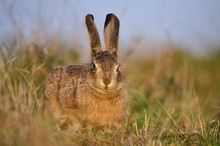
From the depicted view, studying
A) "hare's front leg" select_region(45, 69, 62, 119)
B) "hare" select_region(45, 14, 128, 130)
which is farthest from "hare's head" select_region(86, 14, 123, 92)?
"hare's front leg" select_region(45, 69, 62, 119)

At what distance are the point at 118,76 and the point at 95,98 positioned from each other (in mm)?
353

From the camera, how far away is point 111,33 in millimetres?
6266

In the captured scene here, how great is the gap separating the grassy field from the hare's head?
453 millimetres

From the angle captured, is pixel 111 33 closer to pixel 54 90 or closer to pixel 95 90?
pixel 95 90

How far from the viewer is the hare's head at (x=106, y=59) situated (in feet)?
18.4

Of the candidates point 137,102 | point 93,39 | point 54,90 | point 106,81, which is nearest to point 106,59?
point 106,81

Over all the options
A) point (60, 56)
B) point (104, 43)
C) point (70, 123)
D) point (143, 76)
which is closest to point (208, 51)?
point (143, 76)

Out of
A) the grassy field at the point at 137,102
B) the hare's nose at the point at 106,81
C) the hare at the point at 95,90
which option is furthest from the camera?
the hare at the point at 95,90

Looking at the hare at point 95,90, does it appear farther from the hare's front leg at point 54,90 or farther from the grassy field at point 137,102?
the grassy field at point 137,102

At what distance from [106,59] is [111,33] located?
1.83 ft

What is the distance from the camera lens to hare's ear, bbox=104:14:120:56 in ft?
20.4

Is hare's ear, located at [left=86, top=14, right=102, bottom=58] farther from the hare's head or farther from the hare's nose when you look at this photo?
the hare's nose

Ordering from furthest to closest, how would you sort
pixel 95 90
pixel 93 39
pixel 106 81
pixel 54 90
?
pixel 54 90 < pixel 93 39 < pixel 95 90 < pixel 106 81

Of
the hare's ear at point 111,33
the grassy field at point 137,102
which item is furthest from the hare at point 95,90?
the grassy field at point 137,102
